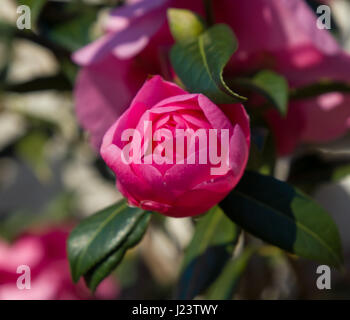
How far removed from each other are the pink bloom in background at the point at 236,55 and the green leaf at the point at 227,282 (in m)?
0.20

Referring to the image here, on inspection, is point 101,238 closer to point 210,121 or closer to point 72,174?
point 210,121

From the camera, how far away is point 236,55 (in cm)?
64

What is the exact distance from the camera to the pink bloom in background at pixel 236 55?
593 mm

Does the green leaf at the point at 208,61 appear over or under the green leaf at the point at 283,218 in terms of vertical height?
over

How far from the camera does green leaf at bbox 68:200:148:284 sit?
1.80 ft

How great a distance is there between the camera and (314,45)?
63 cm

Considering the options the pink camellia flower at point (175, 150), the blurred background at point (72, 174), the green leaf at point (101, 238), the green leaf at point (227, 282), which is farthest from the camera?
the blurred background at point (72, 174)

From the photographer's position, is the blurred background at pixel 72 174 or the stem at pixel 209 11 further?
the blurred background at pixel 72 174

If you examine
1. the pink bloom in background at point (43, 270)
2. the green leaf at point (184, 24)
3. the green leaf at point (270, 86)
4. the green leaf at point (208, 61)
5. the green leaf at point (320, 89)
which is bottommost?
the pink bloom in background at point (43, 270)

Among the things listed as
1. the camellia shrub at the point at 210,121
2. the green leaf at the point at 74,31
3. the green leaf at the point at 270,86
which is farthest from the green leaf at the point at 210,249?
the green leaf at the point at 74,31

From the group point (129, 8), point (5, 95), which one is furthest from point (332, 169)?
point (5, 95)

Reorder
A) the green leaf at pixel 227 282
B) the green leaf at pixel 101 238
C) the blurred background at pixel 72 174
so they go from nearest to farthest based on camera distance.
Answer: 1. the green leaf at pixel 101 238
2. the green leaf at pixel 227 282
3. the blurred background at pixel 72 174

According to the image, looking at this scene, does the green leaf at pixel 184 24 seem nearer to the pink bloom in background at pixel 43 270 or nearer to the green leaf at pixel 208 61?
the green leaf at pixel 208 61
